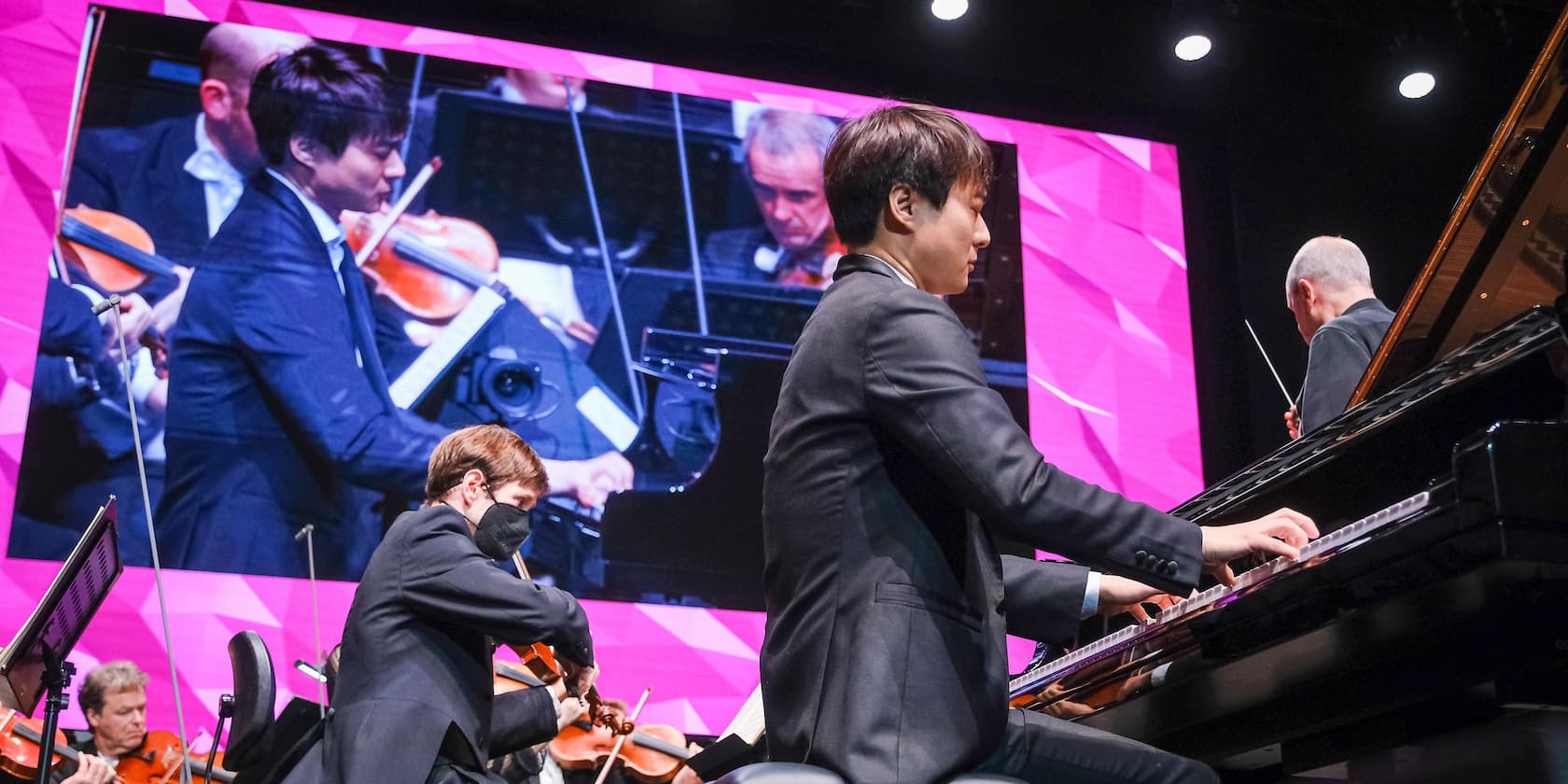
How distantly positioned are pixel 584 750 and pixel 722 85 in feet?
10.3

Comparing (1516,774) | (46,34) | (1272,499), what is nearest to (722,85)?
(46,34)

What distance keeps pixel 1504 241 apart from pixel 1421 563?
996mm

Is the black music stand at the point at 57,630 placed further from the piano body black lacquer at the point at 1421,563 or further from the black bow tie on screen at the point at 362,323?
the piano body black lacquer at the point at 1421,563

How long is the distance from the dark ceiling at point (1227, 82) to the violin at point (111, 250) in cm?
169

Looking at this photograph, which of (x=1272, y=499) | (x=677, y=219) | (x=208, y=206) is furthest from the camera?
(x=677, y=219)

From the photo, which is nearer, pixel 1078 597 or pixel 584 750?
pixel 1078 597

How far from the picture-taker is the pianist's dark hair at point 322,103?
575 centimetres

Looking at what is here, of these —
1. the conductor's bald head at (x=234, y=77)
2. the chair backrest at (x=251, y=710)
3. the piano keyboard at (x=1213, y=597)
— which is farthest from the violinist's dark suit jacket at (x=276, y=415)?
the piano keyboard at (x=1213, y=597)

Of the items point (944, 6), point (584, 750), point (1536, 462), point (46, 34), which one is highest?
point (944, 6)

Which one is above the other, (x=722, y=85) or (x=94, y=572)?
(x=722, y=85)

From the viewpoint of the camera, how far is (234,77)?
18.9 feet

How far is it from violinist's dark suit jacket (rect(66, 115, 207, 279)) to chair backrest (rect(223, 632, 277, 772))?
3.05 meters

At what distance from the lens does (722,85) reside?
6.46 m

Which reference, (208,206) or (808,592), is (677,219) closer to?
(208,206)
